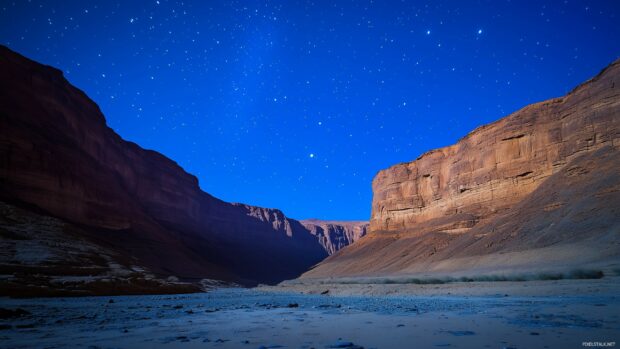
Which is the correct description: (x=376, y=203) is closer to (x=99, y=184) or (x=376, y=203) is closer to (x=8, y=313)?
(x=99, y=184)

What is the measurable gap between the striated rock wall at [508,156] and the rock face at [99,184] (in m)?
45.8

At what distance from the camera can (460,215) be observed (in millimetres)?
55594

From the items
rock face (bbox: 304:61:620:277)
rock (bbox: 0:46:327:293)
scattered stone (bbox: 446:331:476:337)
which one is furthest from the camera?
rock (bbox: 0:46:327:293)

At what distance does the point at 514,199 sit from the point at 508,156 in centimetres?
732

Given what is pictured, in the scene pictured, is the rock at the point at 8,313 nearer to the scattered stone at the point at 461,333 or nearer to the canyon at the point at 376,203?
the scattered stone at the point at 461,333

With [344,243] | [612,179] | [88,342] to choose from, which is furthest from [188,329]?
[344,243]

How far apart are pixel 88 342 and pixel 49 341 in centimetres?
68

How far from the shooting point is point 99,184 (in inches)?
2530

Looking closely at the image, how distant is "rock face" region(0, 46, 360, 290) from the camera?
161 ft

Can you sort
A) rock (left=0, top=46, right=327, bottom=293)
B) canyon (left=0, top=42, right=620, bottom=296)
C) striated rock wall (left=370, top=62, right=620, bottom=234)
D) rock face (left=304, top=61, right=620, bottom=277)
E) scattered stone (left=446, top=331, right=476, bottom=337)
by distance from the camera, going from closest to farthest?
scattered stone (left=446, top=331, right=476, bottom=337), canyon (left=0, top=42, right=620, bottom=296), rock face (left=304, top=61, right=620, bottom=277), striated rock wall (left=370, top=62, right=620, bottom=234), rock (left=0, top=46, right=327, bottom=293)

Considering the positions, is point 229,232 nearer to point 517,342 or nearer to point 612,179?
point 612,179

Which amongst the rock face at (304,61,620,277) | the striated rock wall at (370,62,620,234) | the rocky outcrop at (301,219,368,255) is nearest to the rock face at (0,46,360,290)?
the rock face at (304,61,620,277)

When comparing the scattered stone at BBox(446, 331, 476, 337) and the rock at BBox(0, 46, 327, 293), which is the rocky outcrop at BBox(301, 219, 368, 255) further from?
the scattered stone at BBox(446, 331, 476, 337)

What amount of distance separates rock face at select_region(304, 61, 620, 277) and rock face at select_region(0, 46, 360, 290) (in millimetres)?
34312
